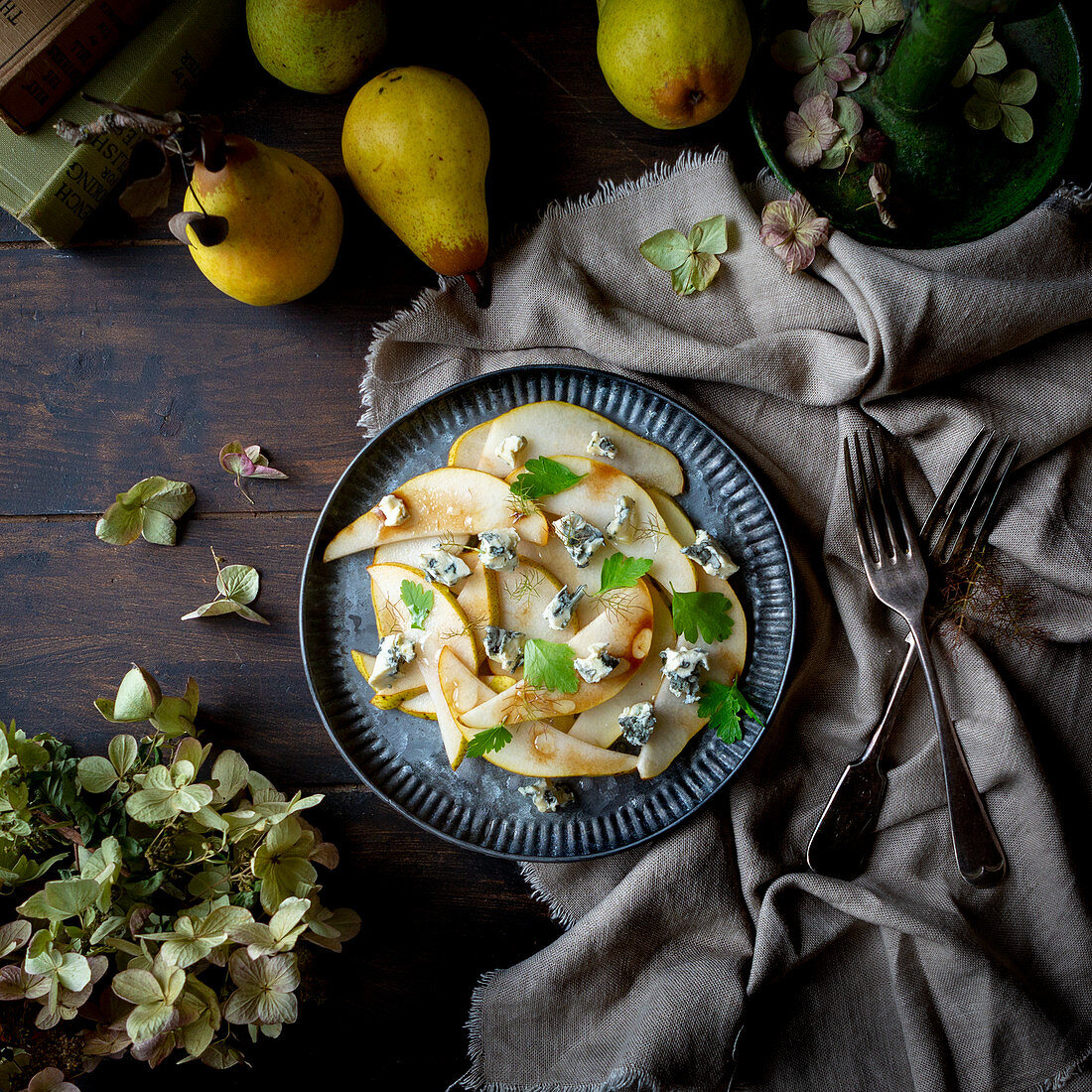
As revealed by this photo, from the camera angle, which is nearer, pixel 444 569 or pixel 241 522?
pixel 444 569

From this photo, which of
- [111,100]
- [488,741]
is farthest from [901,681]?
[111,100]

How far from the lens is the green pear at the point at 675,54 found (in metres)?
1.09

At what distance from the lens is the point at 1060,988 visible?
1.24 m

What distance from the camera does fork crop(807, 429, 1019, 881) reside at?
1.21 meters

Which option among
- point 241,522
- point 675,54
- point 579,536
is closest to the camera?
Result: point 675,54

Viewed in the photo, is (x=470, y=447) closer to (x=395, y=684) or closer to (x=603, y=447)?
(x=603, y=447)

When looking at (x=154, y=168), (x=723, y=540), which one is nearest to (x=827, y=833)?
(x=723, y=540)

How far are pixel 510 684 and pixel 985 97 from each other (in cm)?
111

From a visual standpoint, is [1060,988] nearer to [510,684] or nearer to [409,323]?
[510,684]

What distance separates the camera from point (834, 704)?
1294 mm

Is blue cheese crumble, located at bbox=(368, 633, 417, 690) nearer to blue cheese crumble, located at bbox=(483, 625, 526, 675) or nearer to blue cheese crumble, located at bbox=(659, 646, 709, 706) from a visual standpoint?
blue cheese crumble, located at bbox=(483, 625, 526, 675)

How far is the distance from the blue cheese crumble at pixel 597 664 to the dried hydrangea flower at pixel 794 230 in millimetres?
649

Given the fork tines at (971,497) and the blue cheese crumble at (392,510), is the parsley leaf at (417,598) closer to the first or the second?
the blue cheese crumble at (392,510)

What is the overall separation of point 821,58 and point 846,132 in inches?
4.5
